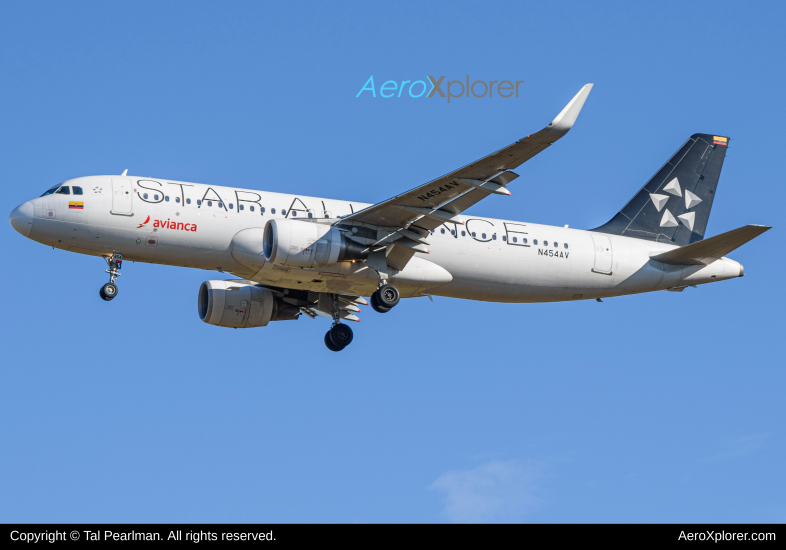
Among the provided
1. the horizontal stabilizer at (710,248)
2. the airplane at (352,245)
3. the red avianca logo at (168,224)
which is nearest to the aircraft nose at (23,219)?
the airplane at (352,245)

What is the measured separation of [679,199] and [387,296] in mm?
14501

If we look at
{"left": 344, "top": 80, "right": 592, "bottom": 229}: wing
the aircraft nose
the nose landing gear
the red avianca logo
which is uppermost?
the aircraft nose

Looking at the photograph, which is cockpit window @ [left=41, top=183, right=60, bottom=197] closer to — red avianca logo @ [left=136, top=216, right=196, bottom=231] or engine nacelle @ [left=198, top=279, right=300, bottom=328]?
red avianca logo @ [left=136, top=216, right=196, bottom=231]

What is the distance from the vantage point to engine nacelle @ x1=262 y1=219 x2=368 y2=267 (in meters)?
32.5

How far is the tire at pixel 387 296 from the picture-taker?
34.5m

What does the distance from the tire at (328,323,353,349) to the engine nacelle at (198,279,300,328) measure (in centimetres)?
266

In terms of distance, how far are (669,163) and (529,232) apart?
890 centimetres

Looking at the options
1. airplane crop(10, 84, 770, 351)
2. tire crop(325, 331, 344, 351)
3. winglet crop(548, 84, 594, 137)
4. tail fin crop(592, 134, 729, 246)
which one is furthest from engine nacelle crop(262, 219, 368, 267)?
tail fin crop(592, 134, 729, 246)

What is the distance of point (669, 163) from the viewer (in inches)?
1677

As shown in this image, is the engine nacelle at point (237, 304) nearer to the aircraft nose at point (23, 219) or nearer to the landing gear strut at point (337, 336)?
the landing gear strut at point (337, 336)

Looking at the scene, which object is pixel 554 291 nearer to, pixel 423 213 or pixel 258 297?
pixel 423 213

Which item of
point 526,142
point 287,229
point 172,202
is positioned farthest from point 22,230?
point 526,142

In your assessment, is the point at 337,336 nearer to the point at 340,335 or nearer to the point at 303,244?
the point at 340,335

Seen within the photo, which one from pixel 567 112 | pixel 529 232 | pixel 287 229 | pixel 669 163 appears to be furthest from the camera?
pixel 669 163
